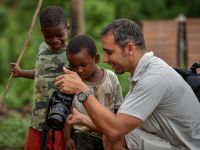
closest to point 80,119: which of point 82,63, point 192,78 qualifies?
point 82,63

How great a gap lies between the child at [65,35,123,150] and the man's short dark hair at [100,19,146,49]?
346mm

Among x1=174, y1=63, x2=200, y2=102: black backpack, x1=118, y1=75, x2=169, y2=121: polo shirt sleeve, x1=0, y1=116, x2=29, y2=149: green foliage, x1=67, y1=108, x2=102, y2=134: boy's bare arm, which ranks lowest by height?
x1=0, y1=116, x2=29, y2=149: green foliage

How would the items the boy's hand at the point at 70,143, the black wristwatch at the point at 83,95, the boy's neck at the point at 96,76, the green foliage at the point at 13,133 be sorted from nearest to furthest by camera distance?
1. the black wristwatch at the point at 83,95
2. the boy's neck at the point at 96,76
3. the boy's hand at the point at 70,143
4. the green foliage at the point at 13,133

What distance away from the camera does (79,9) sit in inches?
403

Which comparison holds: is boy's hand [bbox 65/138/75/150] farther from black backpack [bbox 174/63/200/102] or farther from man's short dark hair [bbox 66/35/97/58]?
black backpack [bbox 174/63/200/102]

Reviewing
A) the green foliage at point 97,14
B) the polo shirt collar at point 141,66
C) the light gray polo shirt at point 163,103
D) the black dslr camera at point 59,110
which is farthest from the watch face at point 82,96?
the green foliage at point 97,14

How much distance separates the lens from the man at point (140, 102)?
12.0 ft

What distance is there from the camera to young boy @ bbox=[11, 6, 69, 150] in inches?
177

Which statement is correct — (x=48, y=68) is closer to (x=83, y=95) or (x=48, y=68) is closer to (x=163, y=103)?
(x=83, y=95)

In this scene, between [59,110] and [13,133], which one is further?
→ [13,133]

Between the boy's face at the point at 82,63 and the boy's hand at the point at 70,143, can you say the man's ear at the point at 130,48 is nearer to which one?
the boy's face at the point at 82,63

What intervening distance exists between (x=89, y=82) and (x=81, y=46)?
253 mm

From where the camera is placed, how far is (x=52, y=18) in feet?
14.9

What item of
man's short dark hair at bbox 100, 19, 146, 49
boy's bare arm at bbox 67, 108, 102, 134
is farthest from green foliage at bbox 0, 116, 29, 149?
man's short dark hair at bbox 100, 19, 146, 49
